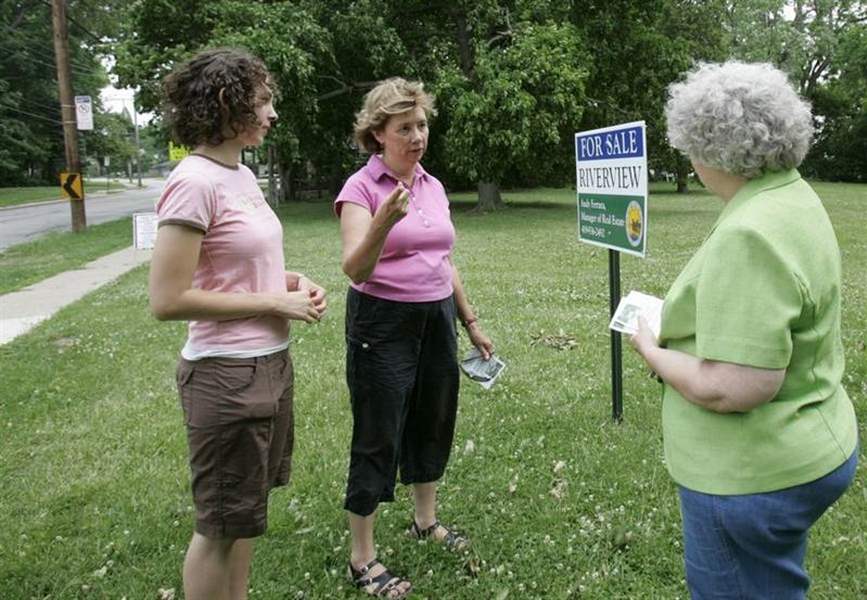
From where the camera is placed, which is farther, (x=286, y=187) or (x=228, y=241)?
(x=286, y=187)

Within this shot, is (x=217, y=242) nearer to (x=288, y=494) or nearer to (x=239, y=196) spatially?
(x=239, y=196)

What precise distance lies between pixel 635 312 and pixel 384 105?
47.4 inches

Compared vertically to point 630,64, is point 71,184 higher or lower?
lower

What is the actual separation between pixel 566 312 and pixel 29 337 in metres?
5.32

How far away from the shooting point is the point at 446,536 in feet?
10.8

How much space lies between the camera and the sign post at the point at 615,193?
373 centimetres

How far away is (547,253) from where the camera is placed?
12555 millimetres

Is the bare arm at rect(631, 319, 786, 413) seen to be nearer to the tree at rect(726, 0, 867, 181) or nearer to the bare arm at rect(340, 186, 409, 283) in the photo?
the bare arm at rect(340, 186, 409, 283)

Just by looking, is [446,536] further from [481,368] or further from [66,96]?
[66,96]

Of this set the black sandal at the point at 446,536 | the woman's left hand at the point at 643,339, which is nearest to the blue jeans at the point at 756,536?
the woman's left hand at the point at 643,339

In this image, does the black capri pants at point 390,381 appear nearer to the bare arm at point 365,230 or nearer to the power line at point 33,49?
the bare arm at point 365,230

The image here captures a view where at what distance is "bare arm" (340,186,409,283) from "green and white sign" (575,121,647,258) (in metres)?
1.64

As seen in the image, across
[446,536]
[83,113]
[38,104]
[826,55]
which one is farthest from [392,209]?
[38,104]

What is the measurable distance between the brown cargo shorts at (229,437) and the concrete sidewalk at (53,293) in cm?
601
